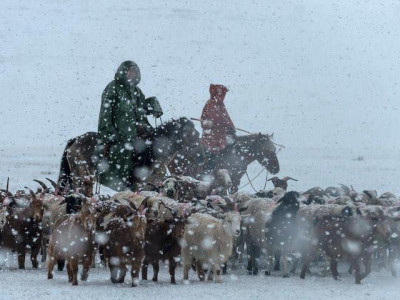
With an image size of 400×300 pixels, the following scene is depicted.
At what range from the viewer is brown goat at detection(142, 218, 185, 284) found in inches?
524

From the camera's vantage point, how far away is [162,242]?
528 inches

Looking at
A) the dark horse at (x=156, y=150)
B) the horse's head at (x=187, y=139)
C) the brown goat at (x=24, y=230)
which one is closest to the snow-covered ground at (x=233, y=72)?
the dark horse at (x=156, y=150)

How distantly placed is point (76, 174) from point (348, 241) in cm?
642

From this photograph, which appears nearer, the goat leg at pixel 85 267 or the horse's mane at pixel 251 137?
the goat leg at pixel 85 267

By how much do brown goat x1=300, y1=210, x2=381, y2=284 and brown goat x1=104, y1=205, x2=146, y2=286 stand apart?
2834mm

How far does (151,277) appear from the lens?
13969mm

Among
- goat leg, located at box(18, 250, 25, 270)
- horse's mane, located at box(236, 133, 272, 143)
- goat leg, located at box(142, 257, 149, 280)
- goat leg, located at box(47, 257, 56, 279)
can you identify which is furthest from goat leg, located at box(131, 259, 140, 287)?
horse's mane, located at box(236, 133, 272, 143)

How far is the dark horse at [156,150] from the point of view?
17.2 meters

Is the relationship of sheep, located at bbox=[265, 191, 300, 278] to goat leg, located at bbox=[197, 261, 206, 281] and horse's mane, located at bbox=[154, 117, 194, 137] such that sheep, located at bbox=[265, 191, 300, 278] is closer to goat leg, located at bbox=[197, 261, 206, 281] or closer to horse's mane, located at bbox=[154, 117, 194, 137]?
goat leg, located at bbox=[197, 261, 206, 281]

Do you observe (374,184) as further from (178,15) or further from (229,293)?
(178,15)

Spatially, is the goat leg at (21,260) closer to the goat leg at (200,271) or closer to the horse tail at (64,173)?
the goat leg at (200,271)

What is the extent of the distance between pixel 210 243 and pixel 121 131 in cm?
471

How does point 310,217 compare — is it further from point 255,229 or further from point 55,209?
point 55,209

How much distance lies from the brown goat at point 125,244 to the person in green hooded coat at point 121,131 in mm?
4341
